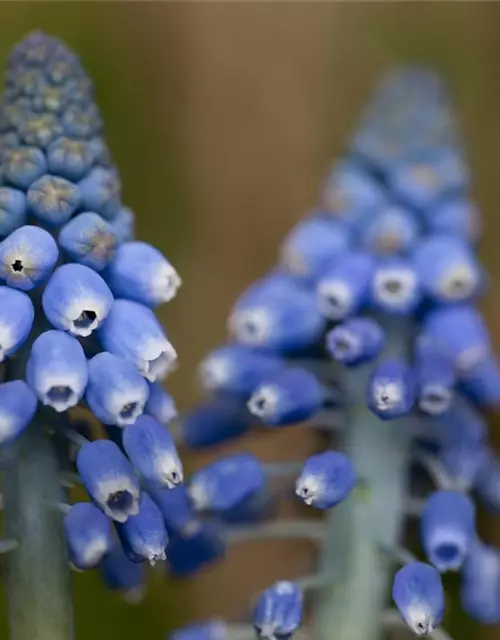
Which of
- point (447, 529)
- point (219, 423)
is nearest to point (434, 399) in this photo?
point (447, 529)

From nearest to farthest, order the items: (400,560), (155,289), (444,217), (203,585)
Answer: (155,289), (400,560), (444,217), (203,585)

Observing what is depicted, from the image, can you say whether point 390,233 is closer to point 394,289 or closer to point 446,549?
point 394,289

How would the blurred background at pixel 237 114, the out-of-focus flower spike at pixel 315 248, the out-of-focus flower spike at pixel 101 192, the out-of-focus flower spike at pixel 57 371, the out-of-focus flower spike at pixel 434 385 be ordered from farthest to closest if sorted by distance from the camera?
the blurred background at pixel 237 114
the out-of-focus flower spike at pixel 315 248
the out-of-focus flower spike at pixel 434 385
the out-of-focus flower spike at pixel 101 192
the out-of-focus flower spike at pixel 57 371

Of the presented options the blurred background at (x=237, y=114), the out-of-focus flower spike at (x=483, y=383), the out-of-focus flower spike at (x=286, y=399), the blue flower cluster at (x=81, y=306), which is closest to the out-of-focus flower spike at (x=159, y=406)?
the blue flower cluster at (x=81, y=306)

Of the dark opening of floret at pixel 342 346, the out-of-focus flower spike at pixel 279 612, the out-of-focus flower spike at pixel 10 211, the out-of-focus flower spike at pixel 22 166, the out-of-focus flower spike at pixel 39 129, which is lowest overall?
the out-of-focus flower spike at pixel 279 612

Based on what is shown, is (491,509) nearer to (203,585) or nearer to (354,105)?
(203,585)

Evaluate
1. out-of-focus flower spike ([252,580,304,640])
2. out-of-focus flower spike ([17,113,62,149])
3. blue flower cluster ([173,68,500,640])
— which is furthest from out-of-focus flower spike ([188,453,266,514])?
out-of-focus flower spike ([17,113,62,149])

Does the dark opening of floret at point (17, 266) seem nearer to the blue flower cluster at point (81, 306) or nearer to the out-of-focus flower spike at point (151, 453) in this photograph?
the blue flower cluster at point (81, 306)

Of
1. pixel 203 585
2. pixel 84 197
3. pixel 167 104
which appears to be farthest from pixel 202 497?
pixel 167 104
